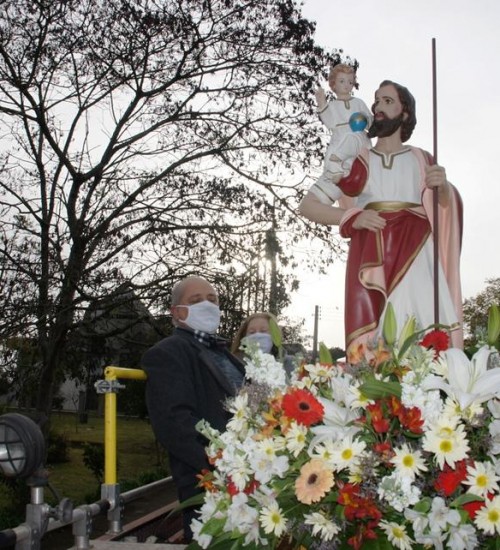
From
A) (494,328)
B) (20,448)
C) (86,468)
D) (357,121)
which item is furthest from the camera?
(86,468)

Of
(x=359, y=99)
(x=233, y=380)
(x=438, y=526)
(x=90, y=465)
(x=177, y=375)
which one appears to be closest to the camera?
(x=438, y=526)

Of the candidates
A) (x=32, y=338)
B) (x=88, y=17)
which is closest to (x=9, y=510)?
(x=32, y=338)

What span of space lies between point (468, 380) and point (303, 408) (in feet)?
1.07

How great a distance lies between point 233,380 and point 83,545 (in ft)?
3.00

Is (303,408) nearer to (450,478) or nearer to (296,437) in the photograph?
(296,437)

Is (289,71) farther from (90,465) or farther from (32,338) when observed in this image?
(90,465)

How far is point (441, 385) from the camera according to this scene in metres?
1.56

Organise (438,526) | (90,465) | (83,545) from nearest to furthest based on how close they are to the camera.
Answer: (438,526)
(83,545)
(90,465)

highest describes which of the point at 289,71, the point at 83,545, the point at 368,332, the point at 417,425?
the point at 289,71

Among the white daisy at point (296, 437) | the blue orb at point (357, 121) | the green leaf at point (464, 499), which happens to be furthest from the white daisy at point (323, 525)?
the blue orb at point (357, 121)

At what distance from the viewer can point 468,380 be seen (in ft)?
5.11

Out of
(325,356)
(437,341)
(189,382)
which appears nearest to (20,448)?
(189,382)

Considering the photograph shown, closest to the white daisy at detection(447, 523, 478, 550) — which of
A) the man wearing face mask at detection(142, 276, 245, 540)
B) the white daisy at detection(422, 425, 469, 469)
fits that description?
the white daisy at detection(422, 425, 469, 469)

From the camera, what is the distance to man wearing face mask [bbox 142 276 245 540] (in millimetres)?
3033
